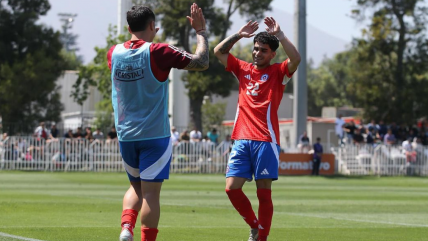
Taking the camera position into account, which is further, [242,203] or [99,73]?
[99,73]

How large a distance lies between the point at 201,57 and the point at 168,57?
297 millimetres

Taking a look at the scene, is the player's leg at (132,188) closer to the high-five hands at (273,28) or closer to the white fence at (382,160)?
the high-five hands at (273,28)

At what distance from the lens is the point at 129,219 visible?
23.6 feet

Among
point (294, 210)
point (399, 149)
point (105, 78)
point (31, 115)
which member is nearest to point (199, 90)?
point (105, 78)

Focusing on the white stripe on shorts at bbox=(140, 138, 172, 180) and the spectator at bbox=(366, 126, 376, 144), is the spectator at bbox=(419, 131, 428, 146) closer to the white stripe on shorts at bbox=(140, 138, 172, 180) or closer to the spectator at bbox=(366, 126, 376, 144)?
the spectator at bbox=(366, 126, 376, 144)

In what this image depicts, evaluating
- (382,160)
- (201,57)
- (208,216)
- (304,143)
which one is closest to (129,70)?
(201,57)

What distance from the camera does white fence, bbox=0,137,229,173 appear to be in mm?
31312

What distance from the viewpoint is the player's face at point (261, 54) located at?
29.3 feet

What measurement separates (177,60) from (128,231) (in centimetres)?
155

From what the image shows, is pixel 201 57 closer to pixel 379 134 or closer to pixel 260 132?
pixel 260 132

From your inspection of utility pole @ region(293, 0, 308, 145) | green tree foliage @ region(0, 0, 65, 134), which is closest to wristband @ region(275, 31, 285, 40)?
utility pole @ region(293, 0, 308, 145)

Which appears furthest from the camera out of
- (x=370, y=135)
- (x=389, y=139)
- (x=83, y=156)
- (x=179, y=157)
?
(x=389, y=139)

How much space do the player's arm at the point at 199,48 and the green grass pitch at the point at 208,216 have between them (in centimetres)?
275

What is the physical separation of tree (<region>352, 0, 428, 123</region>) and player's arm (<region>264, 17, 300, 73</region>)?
1421 inches
